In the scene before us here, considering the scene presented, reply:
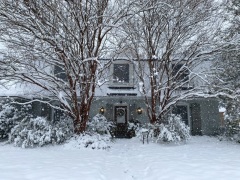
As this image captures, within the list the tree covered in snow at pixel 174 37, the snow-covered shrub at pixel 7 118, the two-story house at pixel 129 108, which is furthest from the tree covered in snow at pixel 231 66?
the snow-covered shrub at pixel 7 118

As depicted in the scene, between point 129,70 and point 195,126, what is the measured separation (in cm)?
627

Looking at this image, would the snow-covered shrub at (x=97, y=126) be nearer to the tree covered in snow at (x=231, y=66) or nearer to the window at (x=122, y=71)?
the window at (x=122, y=71)

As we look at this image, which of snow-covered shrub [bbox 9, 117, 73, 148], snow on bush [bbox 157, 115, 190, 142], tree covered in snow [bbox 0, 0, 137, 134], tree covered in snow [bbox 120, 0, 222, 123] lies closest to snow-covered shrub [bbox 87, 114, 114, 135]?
snow-covered shrub [bbox 9, 117, 73, 148]

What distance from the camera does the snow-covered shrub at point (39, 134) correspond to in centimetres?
983

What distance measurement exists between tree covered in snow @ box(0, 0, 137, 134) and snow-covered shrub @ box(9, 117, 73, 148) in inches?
30.0

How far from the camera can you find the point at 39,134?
10055mm

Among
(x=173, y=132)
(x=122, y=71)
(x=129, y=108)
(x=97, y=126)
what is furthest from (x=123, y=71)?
(x=173, y=132)

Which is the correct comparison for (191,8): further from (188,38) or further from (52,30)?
(52,30)

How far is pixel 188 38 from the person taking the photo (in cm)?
1245

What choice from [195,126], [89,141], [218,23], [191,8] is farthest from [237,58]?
[89,141]

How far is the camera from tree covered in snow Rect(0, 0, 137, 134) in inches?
343

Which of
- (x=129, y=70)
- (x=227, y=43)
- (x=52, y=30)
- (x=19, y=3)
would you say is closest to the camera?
(x=19, y=3)

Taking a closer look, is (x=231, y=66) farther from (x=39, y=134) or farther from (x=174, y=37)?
(x=39, y=134)

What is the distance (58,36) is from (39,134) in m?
4.29
